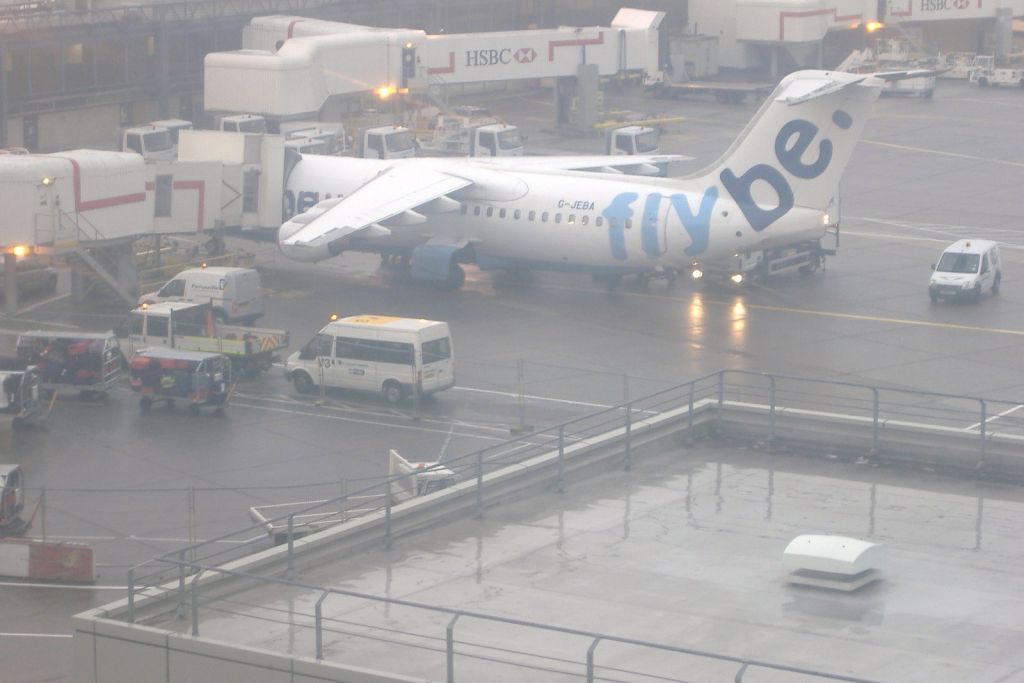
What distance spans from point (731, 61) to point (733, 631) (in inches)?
4268

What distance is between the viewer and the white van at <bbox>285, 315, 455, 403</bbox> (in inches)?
2008

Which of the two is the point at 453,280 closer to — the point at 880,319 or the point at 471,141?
the point at 880,319

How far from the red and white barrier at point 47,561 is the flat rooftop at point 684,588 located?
48.5 feet

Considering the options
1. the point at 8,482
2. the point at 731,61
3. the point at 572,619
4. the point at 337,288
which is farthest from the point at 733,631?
the point at 731,61

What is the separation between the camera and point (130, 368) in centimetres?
5266

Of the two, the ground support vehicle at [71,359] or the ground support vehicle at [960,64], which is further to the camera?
the ground support vehicle at [960,64]

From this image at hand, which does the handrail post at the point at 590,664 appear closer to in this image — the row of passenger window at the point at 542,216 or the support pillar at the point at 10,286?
the row of passenger window at the point at 542,216

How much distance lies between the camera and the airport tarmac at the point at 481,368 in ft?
140

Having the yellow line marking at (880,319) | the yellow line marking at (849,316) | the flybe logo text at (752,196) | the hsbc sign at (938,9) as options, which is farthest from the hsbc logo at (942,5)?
the yellow line marking at (880,319)

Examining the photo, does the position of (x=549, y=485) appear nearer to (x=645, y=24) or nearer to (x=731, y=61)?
(x=645, y=24)

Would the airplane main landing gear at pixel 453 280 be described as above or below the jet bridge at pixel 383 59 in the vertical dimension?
below

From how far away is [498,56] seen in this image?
101750mm

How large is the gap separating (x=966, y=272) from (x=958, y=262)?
22.8 inches

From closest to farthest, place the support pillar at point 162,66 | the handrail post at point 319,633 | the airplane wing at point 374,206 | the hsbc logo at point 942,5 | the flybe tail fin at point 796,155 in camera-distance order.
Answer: the handrail post at point 319,633 < the flybe tail fin at point 796,155 < the airplane wing at point 374,206 < the support pillar at point 162,66 < the hsbc logo at point 942,5
